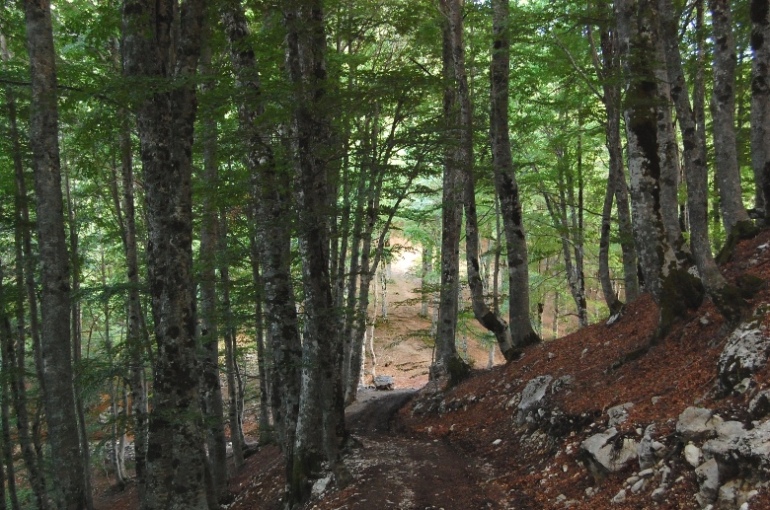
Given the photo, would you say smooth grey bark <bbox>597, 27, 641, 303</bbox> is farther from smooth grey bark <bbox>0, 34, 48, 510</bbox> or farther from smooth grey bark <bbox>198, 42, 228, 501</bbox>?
smooth grey bark <bbox>0, 34, 48, 510</bbox>

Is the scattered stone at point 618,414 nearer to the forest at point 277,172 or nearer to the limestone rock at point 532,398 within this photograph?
the forest at point 277,172

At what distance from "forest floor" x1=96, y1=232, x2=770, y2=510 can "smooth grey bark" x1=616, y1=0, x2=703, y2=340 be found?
14.2 inches

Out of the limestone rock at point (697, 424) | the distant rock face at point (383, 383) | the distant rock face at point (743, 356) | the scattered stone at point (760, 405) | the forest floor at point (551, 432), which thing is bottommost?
the distant rock face at point (383, 383)

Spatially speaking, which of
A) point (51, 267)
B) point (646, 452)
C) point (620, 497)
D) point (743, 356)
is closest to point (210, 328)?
point (51, 267)

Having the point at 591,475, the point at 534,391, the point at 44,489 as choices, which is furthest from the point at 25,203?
the point at 591,475

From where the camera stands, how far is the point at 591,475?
228 inches

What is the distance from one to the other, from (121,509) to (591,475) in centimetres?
1598

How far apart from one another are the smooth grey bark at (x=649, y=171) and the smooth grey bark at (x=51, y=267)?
8320 millimetres

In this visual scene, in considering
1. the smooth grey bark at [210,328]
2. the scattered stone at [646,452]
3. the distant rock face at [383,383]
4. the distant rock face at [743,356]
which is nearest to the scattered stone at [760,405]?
the distant rock face at [743,356]

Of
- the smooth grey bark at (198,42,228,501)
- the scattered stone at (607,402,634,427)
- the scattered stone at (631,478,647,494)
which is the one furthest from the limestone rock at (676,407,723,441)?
the smooth grey bark at (198,42,228,501)

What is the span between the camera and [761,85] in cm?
974

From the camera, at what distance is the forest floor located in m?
5.59

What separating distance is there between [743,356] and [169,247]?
663cm

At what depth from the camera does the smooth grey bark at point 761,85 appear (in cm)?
964
